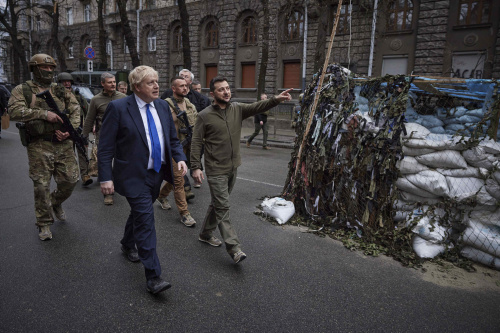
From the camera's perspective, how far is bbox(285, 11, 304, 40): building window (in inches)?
880

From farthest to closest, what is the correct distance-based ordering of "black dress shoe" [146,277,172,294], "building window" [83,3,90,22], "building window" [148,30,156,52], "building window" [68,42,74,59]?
"building window" [68,42,74,59]
"building window" [83,3,90,22]
"building window" [148,30,156,52]
"black dress shoe" [146,277,172,294]

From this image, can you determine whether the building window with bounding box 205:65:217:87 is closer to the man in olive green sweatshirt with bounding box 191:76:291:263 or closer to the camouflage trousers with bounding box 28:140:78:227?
the camouflage trousers with bounding box 28:140:78:227

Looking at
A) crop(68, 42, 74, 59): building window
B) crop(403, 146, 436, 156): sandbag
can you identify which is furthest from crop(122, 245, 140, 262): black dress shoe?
crop(68, 42, 74, 59): building window

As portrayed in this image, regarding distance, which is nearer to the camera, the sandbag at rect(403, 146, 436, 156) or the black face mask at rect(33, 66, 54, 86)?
the black face mask at rect(33, 66, 54, 86)

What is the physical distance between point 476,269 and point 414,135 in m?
1.55

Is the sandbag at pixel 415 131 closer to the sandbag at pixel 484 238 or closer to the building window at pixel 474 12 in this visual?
the sandbag at pixel 484 238

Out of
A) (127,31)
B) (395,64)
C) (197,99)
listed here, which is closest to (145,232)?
(197,99)

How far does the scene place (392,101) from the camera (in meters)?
4.21

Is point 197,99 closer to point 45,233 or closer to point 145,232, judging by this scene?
point 45,233

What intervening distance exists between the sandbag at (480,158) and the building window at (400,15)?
17478 millimetres

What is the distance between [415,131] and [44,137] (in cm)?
428

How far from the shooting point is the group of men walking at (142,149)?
9.55ft

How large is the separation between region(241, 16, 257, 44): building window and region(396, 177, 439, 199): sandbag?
71.7 feet

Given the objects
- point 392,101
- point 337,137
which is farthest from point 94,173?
point 392,101
